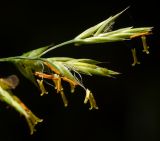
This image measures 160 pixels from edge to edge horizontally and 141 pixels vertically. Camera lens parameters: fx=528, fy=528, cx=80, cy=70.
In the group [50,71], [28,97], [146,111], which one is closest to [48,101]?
[28,97]

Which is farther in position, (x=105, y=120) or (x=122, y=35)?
(x=105, y=120)

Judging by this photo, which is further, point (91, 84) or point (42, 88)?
point (91, 84)

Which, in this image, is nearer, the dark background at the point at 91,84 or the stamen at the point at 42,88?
the stamen at the point at 42,88

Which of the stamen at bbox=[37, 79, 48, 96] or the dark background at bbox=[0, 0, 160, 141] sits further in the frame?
the dark background at bbox=[0, 0, 160, 141]

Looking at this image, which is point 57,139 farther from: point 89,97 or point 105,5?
point 89,97

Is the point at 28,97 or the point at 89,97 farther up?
the point at 89,97

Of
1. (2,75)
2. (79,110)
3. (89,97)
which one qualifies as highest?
(89,97)

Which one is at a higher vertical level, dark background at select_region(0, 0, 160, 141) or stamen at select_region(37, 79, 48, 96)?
stamen at select_region(37, 79, 48, 96)

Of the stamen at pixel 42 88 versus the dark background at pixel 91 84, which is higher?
the stamen at pixel 42 88
